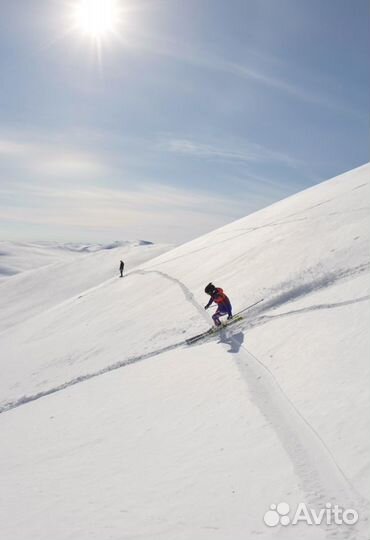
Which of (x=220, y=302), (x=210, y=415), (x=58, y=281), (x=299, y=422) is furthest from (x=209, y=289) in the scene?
(x=58, y=281)

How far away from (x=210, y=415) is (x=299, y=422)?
226 centimetres

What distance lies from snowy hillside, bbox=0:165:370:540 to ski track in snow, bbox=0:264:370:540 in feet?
0.11

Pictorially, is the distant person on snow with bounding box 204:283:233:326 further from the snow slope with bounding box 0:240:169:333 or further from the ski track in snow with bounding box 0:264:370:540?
the snow slope with bounding box 0:240:169:333

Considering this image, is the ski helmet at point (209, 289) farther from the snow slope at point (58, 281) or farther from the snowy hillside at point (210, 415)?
the snow slope at point (58, 281)

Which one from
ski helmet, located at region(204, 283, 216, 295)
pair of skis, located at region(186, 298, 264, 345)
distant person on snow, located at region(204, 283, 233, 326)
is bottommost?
pair of skis, located at region(186, 298, 264, 345)

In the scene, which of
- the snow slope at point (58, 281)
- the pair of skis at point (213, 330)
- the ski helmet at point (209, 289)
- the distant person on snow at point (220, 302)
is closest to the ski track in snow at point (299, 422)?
the pair of skis at point (213, 330)

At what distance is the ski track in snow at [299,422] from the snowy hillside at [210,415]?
0.03m

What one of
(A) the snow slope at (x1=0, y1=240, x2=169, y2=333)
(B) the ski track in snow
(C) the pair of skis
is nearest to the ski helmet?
(C) the pair of skis

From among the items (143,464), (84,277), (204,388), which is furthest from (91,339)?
(84,277)

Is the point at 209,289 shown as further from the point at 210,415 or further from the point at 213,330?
the point at 210,415

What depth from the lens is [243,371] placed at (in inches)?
444

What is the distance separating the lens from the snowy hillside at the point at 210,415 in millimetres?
6430

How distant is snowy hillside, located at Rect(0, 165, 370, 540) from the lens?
21.1 feet

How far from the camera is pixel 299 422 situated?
8.09 metres
